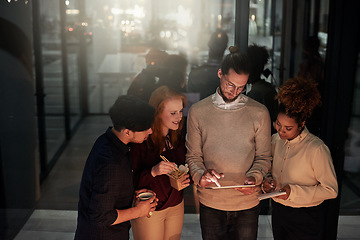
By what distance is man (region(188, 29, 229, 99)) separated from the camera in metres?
4.25

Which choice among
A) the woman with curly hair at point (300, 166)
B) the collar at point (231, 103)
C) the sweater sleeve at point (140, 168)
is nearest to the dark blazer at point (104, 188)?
the sweater sleeve at point (140, 168)

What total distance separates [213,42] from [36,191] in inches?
94.0

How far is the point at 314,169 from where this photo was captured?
7.68 feet

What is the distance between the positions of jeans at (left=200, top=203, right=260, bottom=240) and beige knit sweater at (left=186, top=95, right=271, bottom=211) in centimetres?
4

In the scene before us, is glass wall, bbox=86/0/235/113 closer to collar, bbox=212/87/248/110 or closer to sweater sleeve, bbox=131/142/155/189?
collar, bbox=212/87/248/110

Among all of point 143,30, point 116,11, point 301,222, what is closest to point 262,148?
point 301,222

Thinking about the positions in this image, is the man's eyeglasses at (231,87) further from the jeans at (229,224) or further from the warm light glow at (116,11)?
the warm light glow at (116,11)

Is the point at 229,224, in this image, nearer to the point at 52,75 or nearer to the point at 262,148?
the point at 262,148

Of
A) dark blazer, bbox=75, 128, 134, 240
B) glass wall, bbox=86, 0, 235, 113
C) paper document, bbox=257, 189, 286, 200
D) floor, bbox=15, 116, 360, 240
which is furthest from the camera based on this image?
glass wall, bbox=86, 0, 235, 113

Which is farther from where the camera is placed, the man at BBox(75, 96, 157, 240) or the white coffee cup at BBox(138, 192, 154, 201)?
the white coffee cup at BBox(138, 192, 154, 201)

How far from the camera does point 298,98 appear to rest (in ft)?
7.64

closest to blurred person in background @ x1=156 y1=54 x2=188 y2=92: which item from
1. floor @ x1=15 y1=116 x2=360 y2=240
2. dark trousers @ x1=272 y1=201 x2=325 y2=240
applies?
floor @ x1=15 y1=116 x2=360 y2=240

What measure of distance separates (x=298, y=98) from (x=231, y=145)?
44 cm

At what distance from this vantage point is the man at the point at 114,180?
6.70 feet
